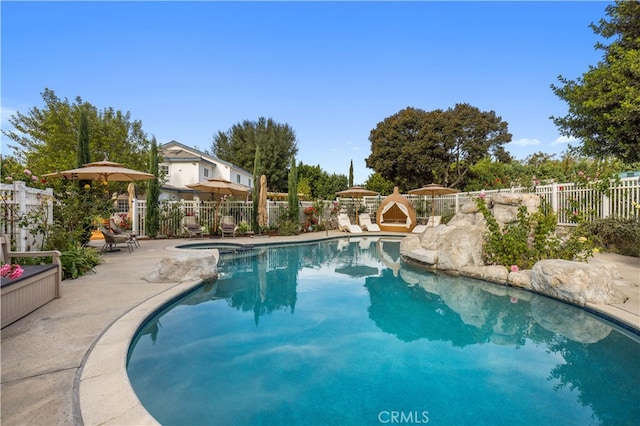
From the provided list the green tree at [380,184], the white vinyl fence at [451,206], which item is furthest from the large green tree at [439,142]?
the white vinyl fence at [451,206]

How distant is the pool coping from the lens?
1920 mm

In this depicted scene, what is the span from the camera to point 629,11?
7414 mm

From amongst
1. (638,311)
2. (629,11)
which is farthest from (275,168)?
(638,311)

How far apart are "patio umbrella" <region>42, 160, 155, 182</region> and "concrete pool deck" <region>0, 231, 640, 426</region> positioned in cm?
439

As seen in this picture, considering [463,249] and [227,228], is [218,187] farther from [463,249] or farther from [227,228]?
[463,249]

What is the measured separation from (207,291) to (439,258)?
17.8 feet

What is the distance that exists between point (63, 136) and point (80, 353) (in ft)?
76.4

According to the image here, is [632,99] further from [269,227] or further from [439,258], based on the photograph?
[269,227]

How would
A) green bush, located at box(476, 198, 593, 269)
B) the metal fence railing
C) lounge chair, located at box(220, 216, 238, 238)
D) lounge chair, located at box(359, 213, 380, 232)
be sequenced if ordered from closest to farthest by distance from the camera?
the metal fence railing → green bush, located at box(476, 198, 593, 269) → lounge chair, located at box(220, 216, 238, 238) → lounge chair, located at box(359, 213, 380, 232)

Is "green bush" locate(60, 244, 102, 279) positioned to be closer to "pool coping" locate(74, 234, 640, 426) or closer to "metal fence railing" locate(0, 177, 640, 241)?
"metal fence railing" locate(0, 177, 640, 241)

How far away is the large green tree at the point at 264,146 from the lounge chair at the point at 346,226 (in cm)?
1777

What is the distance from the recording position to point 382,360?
11.2 feet

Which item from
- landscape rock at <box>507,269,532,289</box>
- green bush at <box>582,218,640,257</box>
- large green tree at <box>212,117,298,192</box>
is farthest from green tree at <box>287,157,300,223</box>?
large green tree at <box>212,117,298,192</box>

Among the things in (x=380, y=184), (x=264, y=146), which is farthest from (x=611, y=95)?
(x=264, y=146)
